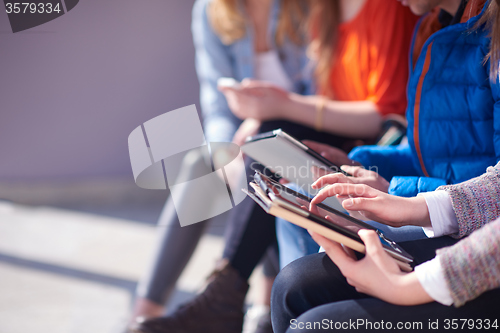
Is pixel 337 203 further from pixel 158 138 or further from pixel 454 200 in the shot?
pixel 158 138

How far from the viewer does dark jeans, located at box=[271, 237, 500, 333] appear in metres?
0.50

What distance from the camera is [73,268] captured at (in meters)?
1.49

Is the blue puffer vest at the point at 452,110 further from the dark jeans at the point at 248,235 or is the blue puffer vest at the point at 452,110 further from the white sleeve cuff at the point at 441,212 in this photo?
the dark jeans at the point at 248,235

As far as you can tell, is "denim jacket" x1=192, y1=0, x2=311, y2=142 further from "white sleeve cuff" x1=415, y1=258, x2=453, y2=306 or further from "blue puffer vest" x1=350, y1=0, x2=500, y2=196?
"white sleeve cuff" x1=415, y1=258, x2=453, y2=306

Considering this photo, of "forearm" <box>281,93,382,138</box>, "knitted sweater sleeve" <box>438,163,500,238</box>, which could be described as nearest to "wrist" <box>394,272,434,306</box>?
"knitted sweater sleeve" <box>438,163,500,238</box>

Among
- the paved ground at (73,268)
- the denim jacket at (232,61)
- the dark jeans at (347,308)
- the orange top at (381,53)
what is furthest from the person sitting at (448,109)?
the paved ground at (73,268)

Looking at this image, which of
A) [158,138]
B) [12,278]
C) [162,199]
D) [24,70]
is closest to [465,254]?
[158,138]

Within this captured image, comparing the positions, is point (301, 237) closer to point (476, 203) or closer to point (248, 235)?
point (248, 235)

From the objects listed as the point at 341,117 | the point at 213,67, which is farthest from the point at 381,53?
the point at 213,67

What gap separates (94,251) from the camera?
63.3 inches

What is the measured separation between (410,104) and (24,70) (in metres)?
0.88

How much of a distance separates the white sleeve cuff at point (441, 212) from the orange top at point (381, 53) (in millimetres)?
514

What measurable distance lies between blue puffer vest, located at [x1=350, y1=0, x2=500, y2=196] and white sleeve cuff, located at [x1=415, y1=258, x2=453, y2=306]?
25 cm

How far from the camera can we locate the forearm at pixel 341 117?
1.09 m
